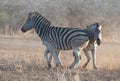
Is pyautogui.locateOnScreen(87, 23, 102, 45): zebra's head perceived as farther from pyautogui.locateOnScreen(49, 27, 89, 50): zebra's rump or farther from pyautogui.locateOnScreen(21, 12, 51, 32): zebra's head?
pyautogui.locateOnScreen(21, 12, 51, 32): zebra's head

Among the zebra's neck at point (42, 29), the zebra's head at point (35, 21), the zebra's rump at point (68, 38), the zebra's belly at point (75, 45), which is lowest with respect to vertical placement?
the zebra's belly at point (75, 45)

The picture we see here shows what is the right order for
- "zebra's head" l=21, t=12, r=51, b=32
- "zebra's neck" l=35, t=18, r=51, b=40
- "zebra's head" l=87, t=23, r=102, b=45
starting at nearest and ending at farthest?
"zebra's head" l=87, t=23, r=102, b=45
"zebra's neck" l=35, t=18, r=51, b=40
"zebra's head" l=21, t=12, r=51, b=32

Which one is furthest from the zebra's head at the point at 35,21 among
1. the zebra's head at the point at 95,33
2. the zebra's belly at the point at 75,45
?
the zebra's head at the point at 95,33

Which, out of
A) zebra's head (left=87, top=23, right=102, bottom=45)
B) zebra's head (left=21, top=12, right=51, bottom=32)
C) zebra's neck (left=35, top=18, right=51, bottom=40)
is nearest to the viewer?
zebra's head (left=87, top=23, right=102, bottom=45)

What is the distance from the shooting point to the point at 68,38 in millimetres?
14219

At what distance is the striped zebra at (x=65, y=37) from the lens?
13.8 metres

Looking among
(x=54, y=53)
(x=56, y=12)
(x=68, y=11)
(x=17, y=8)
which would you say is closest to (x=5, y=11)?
(x=17, y=8)

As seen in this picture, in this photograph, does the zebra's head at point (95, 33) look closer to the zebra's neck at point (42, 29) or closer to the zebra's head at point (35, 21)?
the zebra's neck at point (42, 29)

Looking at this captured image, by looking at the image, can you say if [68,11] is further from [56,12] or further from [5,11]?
[5,11]

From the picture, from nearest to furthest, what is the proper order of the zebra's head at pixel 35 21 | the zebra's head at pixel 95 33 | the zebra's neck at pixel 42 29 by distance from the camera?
1. the zebra's head at pixel 95 33
2. the zebra's neck at pixel 42 29
3. the zebra's head at pixel 35 21

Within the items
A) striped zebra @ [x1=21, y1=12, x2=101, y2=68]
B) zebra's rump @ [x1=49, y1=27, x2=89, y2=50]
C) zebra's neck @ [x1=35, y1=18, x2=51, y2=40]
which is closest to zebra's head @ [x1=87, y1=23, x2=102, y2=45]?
striped zebra @ [x1=21, y1=12, x2=101, y2=68]

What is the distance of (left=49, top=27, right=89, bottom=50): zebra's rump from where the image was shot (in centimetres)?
1388

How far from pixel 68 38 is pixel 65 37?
0.47 feet

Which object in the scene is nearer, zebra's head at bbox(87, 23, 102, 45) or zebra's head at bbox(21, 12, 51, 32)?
zebra's head at bbox(87, 23, 102, 45)
